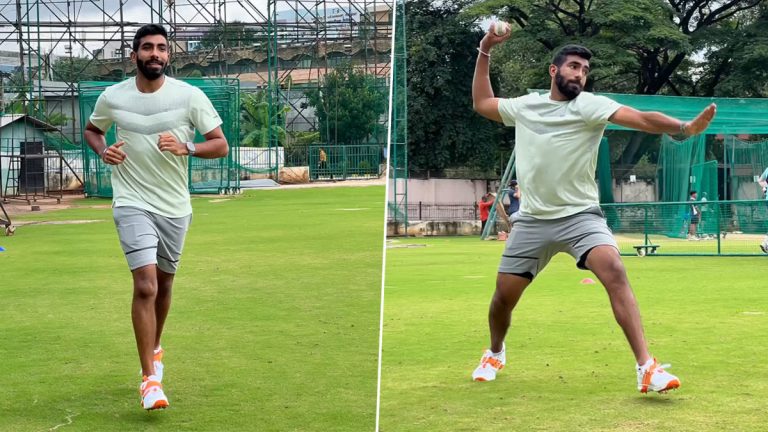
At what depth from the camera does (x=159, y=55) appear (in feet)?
18.5

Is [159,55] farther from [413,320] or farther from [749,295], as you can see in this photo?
[749,295]

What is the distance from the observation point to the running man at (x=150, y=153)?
5.55 meters

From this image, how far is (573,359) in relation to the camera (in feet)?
22.1

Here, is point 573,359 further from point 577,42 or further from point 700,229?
point 577,42

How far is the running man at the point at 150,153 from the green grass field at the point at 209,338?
49cm

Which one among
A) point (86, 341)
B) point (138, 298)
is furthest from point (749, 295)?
point (138, 298)

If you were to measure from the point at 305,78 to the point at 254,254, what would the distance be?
45.9 meters

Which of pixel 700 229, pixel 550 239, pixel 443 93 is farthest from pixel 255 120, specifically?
pixel 550 239

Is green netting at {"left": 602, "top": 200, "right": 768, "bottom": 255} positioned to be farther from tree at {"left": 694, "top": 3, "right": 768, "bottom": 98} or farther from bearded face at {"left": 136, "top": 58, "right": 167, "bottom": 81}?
tree at {"left": 694, "top": 3, "right": 768, "bottom": 98}

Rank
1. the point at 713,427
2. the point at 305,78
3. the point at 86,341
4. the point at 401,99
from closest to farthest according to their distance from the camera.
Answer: the point at 713,427 < the point at 86,341 < the point at 401,99 < the point at 305,78

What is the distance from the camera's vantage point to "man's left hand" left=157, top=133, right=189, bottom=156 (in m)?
5.50

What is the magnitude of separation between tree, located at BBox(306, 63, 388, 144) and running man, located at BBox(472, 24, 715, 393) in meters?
43.2

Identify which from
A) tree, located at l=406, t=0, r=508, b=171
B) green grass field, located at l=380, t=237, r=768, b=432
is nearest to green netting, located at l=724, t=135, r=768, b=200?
green grass field, located at l=380, t=237, r=768, b=432

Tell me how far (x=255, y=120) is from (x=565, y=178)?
1826 inches
